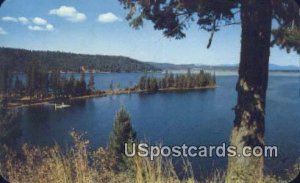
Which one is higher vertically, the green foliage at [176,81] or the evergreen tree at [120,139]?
the green foliage at [176,81]

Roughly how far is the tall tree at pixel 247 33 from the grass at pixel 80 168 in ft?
1.11

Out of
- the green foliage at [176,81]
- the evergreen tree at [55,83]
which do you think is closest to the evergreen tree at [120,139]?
the green foliage at [176,81]

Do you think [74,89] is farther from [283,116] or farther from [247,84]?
[283,116]

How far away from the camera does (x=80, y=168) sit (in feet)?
9.04

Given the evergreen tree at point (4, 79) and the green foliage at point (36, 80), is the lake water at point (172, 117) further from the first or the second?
the evergreen tree at point (4, 79)

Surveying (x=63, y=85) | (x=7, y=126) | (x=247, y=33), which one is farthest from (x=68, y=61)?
(x=247, y=33)

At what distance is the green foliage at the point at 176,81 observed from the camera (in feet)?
10.1

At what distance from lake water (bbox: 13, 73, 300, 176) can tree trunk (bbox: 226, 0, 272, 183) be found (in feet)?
0.20

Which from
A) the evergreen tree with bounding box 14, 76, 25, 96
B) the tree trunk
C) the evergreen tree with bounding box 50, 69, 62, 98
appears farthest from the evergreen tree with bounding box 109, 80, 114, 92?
the tree trunk

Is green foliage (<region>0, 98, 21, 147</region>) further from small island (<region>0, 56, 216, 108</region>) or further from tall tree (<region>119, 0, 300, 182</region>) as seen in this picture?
tall tree (<region>119, 0, 300, 182</region>)

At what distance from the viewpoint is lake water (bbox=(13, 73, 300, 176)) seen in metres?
2.89

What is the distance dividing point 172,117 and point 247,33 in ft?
2.86

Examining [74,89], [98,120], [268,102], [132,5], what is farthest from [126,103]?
[268,102]

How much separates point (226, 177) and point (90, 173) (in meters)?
1.01
